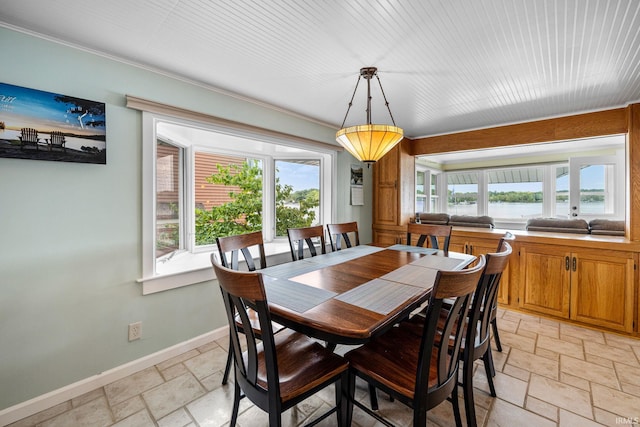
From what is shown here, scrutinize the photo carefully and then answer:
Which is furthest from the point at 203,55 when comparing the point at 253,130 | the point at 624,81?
the point at 624,81

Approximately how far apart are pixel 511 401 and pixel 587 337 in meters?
1.56

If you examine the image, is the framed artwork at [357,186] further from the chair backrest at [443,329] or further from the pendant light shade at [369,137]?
the chair backrest at [443,329]

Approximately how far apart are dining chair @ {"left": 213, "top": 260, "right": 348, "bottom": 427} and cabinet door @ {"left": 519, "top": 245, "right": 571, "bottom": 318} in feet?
9.26

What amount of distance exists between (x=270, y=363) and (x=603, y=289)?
341 centimetres

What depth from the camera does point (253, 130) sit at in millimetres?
2750

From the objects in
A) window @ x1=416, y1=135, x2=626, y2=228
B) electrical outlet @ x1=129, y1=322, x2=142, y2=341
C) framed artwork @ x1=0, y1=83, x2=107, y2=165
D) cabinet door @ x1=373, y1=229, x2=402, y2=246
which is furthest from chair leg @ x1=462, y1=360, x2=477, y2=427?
window @ x1=416, y1=135, x2=626, y2=228

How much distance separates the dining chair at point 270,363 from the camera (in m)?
1.07

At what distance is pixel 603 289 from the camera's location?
2.72 m

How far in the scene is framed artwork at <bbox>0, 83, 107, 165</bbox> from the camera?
1563mm

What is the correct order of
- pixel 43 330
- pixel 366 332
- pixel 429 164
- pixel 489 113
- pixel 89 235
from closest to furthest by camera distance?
pixel 366 332
pixel 43 330
pixel 89 235
pixel 489 113
pixel 429 164

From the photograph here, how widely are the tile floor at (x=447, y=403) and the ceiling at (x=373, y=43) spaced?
2.26 metres

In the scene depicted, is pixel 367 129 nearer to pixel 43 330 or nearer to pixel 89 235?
pixel 89 235

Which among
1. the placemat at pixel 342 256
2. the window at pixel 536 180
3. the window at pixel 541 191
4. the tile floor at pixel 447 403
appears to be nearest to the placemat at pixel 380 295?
the placemat at pixel 342 256

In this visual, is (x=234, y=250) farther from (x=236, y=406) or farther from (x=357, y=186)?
(x=357, y=186)
